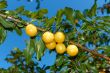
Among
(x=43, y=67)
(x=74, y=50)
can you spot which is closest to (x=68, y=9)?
(x=74, y=50)

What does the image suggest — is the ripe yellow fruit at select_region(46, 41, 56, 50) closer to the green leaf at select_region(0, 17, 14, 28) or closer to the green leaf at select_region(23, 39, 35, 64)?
the green leaf at select_region(23, 39, 35, 64)

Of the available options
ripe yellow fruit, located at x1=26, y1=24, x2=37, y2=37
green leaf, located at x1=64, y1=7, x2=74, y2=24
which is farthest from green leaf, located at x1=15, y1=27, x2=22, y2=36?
green leaf, located at x1=64, y1=7, x2=74, y2=24

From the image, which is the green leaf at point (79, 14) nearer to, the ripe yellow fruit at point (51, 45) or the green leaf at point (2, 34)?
the ripe yellow fruit at point (51, 45)

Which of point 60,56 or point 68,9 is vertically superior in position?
point 68,9

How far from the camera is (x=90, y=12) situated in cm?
312

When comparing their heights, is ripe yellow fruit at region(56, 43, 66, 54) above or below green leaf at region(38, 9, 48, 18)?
below

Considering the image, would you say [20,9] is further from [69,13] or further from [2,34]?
[69,13]

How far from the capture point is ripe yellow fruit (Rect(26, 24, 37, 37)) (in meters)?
3.08

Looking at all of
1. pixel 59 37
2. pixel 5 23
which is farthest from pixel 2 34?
pixel 59 37

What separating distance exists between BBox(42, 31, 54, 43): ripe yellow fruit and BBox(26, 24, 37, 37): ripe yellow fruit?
0.35 feet

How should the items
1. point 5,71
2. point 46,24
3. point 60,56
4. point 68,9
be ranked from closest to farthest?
point 68,9 → point 46,24 → point 60,56 → point 5,71

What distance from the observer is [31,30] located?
120 inches

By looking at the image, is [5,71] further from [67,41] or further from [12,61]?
[67,41]

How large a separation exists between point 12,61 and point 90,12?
10.9 feet
